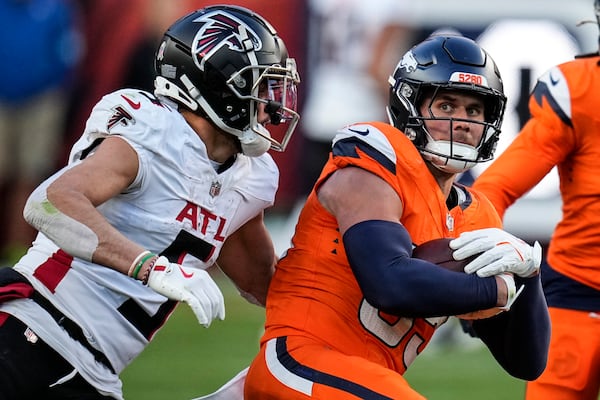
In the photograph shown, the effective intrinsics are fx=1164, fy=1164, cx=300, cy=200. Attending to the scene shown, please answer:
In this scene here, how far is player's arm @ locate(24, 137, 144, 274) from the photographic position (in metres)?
3.29

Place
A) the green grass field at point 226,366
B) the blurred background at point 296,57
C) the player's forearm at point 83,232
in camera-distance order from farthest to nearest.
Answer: the blurred background at point 296,57 → the green grass field at point 226,366 → the player's forearm at point 83,232

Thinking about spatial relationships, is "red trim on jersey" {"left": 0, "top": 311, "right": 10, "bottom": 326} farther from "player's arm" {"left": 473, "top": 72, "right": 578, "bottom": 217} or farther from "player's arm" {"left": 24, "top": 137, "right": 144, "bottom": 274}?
"player's arm" {"left": 473, "top": 72, "right": 578, "bottom": 217}

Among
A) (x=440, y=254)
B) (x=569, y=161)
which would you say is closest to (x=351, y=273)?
(x=440, y=254)

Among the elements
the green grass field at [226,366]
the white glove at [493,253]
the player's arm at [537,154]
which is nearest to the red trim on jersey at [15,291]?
the white glove at [493,253]

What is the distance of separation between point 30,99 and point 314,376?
22.3ft

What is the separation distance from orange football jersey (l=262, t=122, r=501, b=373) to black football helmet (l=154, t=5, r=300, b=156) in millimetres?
320

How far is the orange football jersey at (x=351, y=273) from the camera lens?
352cm

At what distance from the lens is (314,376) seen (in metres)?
3.38

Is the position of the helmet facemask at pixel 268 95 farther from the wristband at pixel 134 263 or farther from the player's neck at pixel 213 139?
the wristband at pixel 134 263

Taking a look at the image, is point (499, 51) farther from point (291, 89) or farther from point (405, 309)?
point (405, 309)

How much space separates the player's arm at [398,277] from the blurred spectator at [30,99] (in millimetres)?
6644

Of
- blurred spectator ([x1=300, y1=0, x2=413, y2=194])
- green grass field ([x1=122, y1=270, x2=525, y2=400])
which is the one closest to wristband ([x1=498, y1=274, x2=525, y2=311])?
green grass field ([x1=122, y1=270, x2=525, y2=400])

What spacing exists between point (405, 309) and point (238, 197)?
798 mm

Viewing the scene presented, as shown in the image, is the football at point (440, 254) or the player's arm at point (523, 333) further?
the player's arm at point (523, 333)
